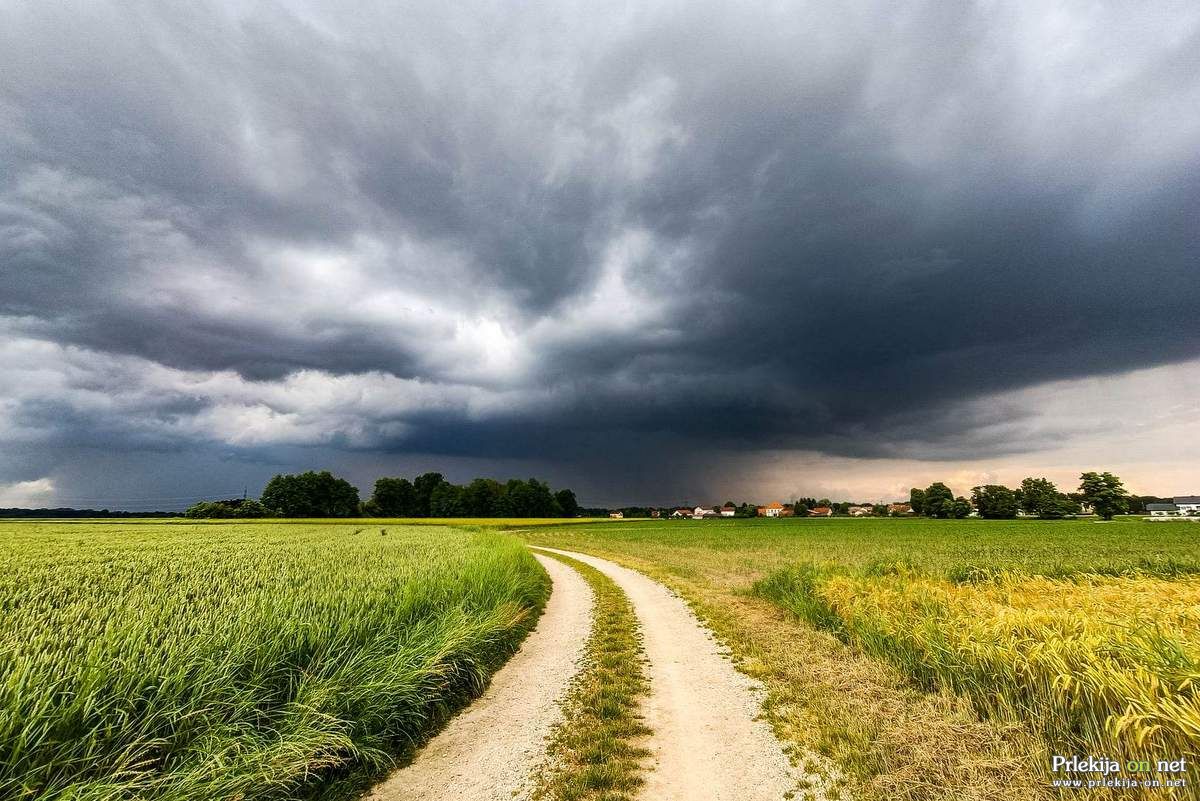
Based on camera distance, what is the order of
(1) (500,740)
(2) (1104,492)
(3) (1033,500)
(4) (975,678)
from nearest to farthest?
(1) (500,740)
(4) (975,678)
(2) (1104,492)
(3) (1033,500)

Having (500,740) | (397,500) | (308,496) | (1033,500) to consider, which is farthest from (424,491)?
(1033,500)

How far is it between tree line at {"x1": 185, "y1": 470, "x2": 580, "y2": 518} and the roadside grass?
123409mm

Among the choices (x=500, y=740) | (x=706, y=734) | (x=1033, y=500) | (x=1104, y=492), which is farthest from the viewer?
(x=1033, y=500)

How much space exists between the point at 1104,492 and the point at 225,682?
153m

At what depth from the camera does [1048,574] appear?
1606 cm

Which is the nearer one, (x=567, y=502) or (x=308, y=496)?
(x=308, y=496)

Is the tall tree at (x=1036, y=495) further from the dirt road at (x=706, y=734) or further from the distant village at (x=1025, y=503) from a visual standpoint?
the dirt road at (x=706, y=734)

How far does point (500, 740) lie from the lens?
22.8 ft

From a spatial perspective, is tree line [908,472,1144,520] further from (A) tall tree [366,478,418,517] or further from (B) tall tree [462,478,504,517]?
(A) tall tree [366,478,418,517]

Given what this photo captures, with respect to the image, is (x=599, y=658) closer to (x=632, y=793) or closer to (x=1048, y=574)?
(x=632, y=793)

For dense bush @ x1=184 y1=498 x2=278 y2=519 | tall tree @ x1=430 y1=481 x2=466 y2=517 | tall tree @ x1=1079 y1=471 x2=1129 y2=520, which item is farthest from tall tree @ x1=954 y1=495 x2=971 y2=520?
dense bush @ x1=184 y1=498 x2=278 y2=519

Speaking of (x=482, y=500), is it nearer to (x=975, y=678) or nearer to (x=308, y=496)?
(x=308, y=496)

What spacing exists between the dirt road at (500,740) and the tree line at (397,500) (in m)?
123

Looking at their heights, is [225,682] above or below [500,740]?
above
